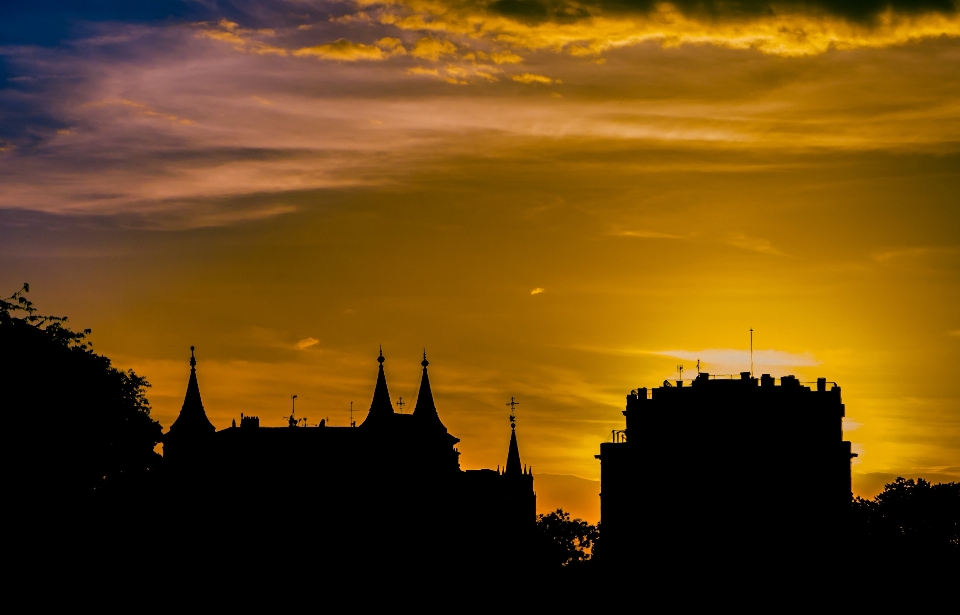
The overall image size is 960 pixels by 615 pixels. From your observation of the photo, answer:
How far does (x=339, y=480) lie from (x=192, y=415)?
555 inches

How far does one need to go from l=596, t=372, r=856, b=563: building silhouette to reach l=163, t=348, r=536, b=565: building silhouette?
3140 centimetres

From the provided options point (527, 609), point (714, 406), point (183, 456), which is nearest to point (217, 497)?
point (183, 456)

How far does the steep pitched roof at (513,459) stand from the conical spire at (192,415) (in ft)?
156

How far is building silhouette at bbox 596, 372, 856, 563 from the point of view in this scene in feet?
372

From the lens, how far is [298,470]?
159m

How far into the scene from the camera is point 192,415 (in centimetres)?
15412

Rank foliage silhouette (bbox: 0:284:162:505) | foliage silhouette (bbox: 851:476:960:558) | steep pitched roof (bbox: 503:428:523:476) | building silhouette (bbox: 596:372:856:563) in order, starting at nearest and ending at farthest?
1. foliage silhouette (bbox: 0:284:162:505)
2. building silhouette (bbox: 596:372:856:563)
3. foliage silhouette (bbox: 851:476:960:558)
4. steep pitched roof (bbox: 503:428:523:476)

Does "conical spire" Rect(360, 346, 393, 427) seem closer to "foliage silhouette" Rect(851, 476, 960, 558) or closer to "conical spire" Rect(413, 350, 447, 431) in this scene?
"conical spire" Rect(413, 350, 447, 431)

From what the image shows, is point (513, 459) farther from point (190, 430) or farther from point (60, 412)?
point (60, 412)

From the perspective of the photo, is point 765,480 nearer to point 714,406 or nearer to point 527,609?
point 714,406

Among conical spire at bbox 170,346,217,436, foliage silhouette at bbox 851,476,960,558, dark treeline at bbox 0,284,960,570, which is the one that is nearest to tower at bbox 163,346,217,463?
conical spire at bbox 170,346,217,436

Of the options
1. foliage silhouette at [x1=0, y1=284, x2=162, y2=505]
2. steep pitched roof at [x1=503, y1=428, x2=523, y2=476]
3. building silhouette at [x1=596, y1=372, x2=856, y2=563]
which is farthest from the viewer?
steep pitched roof at [x1=503, y1=428, x2=523, y2=476]

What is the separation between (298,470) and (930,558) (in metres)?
61.3

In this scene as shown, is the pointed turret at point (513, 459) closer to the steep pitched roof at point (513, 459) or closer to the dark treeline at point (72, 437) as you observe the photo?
the steep pitched roof at point (513, 459)
